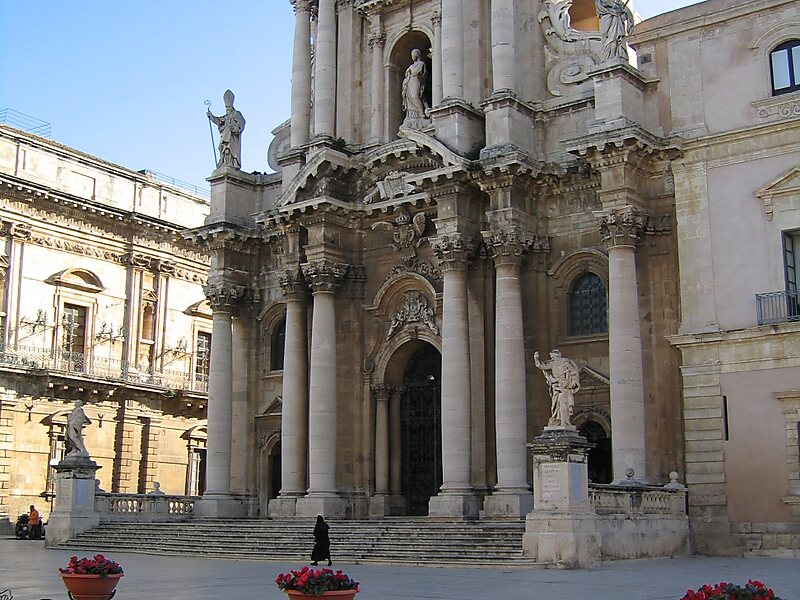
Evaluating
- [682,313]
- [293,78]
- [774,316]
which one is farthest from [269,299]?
[774,316]

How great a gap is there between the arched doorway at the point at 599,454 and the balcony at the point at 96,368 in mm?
20092

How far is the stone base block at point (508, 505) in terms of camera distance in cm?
2478

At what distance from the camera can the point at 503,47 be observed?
2748 centimetres

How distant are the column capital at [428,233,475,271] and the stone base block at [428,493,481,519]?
17.8ft

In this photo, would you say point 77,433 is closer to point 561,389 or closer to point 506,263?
point 506,263

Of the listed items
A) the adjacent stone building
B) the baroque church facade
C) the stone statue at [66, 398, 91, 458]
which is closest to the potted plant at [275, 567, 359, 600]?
the baroque church facade

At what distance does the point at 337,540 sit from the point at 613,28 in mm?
13005

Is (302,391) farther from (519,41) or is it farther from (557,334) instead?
(519,41)

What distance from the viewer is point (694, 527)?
23188 millimetres

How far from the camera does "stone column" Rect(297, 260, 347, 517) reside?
1125 inches

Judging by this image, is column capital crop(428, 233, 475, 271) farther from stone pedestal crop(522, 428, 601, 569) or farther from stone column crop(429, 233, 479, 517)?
stone pedestal crop(522, 428, 601, 569)

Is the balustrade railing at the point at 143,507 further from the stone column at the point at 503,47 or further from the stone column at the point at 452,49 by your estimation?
the stone column at the point at 503,47

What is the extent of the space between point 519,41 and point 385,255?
260 inches

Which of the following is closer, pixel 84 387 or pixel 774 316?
pixel 774 316
